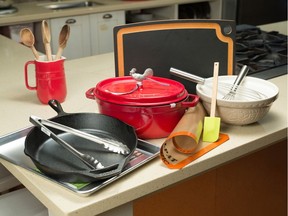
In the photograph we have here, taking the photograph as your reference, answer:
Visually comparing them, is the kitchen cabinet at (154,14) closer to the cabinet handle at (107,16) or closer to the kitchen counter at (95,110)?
the cabinet handle at (107,16)

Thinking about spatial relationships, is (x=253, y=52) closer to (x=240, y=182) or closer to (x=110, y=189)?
(x=240, y=182)

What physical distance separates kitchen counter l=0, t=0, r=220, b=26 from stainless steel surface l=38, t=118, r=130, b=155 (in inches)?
78.2

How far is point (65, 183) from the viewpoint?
97 centimetres

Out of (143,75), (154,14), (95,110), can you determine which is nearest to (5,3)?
(154,14)

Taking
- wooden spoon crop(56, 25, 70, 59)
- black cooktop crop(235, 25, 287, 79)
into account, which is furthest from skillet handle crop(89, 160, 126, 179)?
black cooktop crop(235, 25, 287, 79)

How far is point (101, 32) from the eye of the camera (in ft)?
10.8

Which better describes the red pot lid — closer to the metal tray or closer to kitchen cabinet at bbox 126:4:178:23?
the metal tray

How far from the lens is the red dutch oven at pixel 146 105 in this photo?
1.12 metres

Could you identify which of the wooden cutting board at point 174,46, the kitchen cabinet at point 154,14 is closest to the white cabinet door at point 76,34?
the kitchen cabinet at point 154,14

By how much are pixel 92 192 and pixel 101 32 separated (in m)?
2.45

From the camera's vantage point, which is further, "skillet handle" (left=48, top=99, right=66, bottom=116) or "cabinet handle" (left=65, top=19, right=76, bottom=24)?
"cabinet handle" (left=65, top=19, right=76, bottom=24)

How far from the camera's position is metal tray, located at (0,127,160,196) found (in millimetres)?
958

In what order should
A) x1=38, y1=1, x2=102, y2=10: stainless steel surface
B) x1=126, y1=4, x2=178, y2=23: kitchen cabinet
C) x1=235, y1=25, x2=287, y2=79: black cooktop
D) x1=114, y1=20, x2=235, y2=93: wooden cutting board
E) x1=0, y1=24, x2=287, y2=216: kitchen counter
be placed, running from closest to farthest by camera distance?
x1=0, y1=24, x2=287, y2=216: kitchen counter → x1=114, y1=20, x2=235, y2=93: wooden cutting board → x1=235, y1=25, x2=287, y2=79: black cooktop → x1=38, y1=1, x2=102, y2=10: stainless steel surface → x1=126, y1=4, x2=178, y2=23: kitchen cabinet

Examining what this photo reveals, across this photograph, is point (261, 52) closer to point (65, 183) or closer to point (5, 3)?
point (65, 183)
